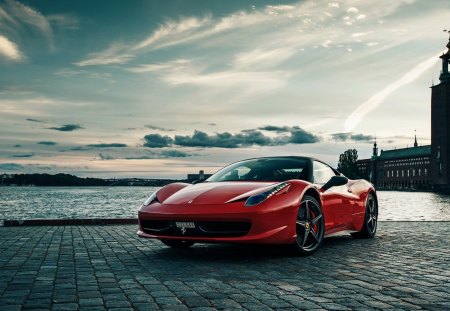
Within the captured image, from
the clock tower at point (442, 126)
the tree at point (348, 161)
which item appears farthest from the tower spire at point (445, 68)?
the tree at point (348, 161)

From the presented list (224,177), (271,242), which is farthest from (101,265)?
(224,177)

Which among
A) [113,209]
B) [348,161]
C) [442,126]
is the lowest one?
[113,209]

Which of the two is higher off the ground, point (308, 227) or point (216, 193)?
point (216, 193)

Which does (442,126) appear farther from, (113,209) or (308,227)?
(308,227)

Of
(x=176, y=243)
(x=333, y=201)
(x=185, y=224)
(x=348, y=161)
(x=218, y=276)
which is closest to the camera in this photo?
(x=218, y=276)

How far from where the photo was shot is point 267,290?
4570 mm

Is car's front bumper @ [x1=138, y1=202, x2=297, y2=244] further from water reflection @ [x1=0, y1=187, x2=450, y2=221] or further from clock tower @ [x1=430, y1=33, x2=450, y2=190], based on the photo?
clock tower @ [x1=430, y1=33, x2=450, y2=190]

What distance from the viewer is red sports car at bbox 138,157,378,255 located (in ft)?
20.9

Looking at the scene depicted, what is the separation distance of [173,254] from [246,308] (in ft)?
10.7

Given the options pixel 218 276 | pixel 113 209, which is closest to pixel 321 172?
pixel 218 276

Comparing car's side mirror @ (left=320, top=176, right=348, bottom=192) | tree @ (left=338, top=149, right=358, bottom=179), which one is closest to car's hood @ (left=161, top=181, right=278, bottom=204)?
car's side mirror @ (left=320, top=176, right=348, bottom=192)

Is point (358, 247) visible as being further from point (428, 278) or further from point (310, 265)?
point (428, 278)

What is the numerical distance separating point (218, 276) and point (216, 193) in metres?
1.66

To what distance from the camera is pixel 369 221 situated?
9.32 meters
